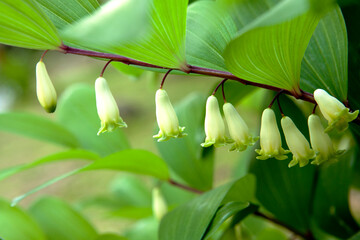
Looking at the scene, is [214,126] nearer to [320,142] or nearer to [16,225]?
[320,142]

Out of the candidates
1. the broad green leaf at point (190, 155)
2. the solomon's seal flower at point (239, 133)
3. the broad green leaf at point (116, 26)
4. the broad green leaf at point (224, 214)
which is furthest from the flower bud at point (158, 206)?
the broad green leaf at point (116, 26)

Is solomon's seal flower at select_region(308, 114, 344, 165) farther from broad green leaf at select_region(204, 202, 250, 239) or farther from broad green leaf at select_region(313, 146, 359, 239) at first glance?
broad green leaf at select_region(313, 146, 359, 239)

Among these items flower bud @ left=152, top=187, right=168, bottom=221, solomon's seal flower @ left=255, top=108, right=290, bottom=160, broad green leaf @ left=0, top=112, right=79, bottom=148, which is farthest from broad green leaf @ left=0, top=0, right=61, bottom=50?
flower bud @ left=152, top=187, right=168, bottom=221

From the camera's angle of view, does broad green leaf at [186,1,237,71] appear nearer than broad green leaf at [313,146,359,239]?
Yes

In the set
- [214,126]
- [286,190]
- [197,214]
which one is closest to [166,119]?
[214,126]

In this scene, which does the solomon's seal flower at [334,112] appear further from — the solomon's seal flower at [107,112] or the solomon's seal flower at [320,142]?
the solomon's seal flower at [107,112]

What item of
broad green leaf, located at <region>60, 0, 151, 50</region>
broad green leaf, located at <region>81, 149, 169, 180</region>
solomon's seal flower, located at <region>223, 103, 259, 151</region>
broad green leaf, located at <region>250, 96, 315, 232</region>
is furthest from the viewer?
broad green leaf, located at <region>250, 96, 315, 232</region>

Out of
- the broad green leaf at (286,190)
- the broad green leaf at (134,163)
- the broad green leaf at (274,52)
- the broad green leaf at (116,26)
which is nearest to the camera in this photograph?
the broad green leaf at (116,26)
